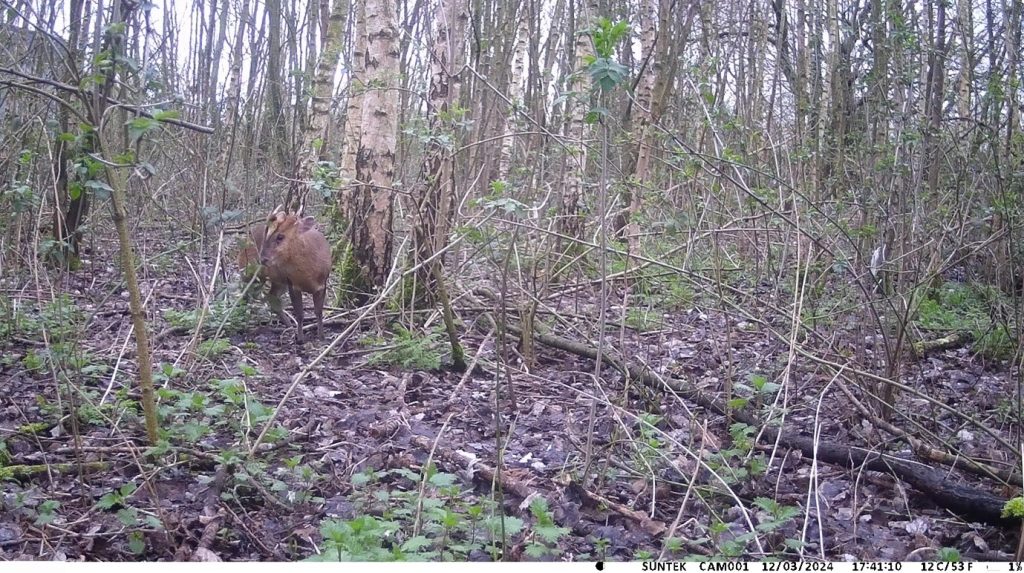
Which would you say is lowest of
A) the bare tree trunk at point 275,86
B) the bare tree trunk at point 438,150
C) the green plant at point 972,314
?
the green plant at point 972,314

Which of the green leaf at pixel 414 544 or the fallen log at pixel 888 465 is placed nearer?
the green leaf at pixel 414 544

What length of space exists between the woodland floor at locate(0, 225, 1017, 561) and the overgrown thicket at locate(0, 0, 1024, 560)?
0.10ft

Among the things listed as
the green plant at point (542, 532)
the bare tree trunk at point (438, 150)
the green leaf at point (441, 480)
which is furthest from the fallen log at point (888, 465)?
the bare tree trunk at point (438, 150)

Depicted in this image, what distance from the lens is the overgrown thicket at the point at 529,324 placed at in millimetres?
3936

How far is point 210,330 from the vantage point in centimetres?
716

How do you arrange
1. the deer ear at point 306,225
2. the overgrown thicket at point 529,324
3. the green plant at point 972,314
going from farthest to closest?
the deer ear at point 306,225
the green plant at point 972,314
the overgrown thicket at point 529,324

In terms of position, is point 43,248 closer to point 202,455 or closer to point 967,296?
point 202,455

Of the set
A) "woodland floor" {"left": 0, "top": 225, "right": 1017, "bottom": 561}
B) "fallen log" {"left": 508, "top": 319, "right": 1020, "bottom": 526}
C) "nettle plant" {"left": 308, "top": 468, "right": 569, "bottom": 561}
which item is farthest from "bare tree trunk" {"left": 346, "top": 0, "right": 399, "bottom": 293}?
"nettle plant" {"left": 308, "top": 468, "right": 569, "bottom": 561}

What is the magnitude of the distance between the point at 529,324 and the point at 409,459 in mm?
2134

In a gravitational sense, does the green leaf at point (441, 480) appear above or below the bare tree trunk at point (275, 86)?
below

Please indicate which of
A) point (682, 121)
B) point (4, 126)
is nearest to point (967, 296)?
point (682, 121)

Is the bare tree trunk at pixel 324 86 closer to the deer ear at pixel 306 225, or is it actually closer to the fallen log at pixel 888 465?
the deer ear at pixel 306 225

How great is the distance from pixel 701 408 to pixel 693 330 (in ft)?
7.73

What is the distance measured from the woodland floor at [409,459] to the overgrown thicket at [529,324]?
0.03 metres
